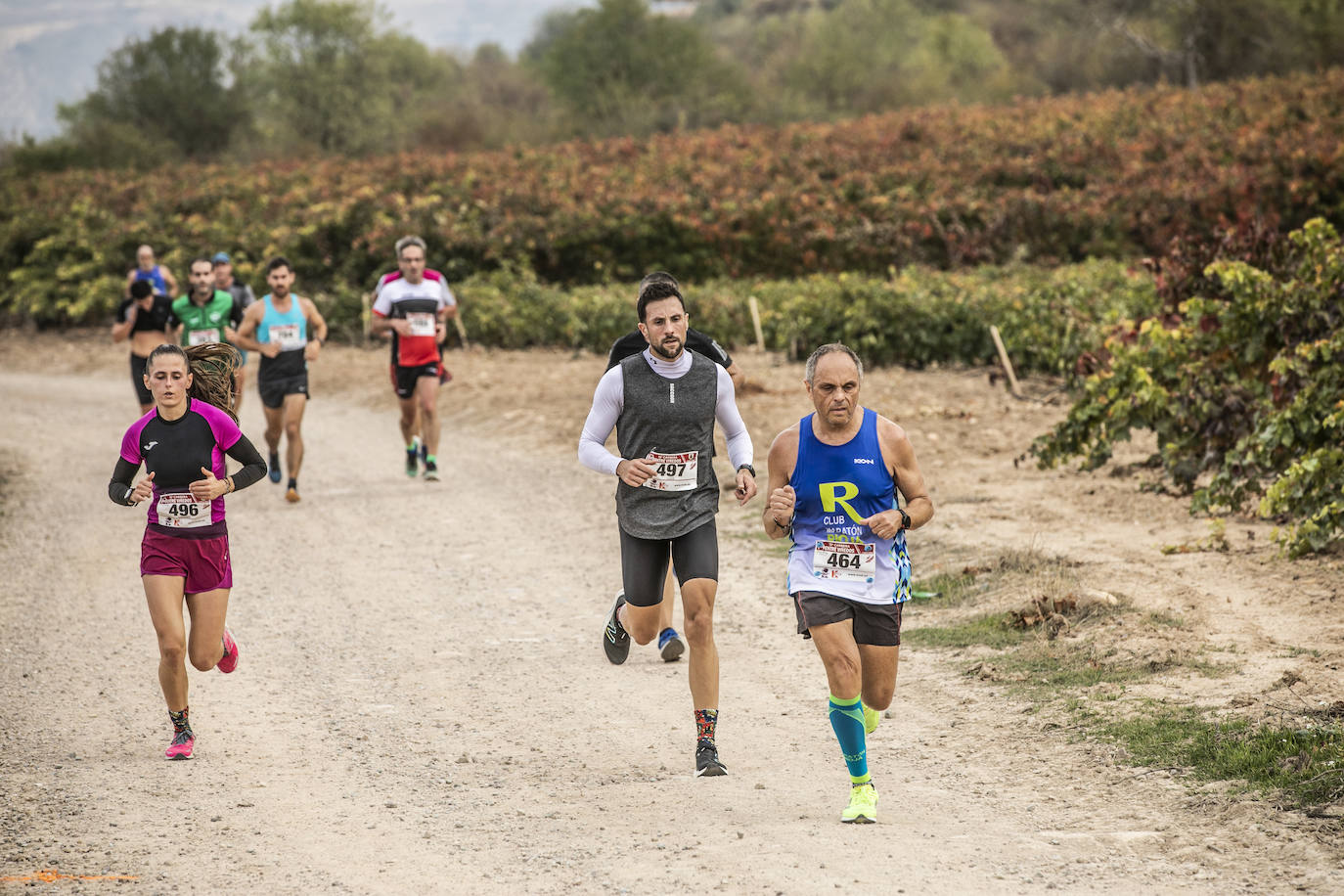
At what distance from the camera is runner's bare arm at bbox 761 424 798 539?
5074 millimetres

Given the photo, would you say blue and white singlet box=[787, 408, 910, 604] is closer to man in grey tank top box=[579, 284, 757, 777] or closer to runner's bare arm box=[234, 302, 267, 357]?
man in grey tank top box=[579, 284, 757, 777]

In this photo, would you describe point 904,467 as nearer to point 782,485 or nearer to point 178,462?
point 782,485

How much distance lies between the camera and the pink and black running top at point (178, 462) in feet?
20.2

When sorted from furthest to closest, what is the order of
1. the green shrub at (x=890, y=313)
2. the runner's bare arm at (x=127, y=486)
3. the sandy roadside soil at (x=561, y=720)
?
the green shrub at (x=890, y=313)
the runner's bare arm at (x=127, y=486)
the sandy roadside soil at (x=561, y=720)

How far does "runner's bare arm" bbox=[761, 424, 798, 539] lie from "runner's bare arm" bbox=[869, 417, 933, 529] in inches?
13.3

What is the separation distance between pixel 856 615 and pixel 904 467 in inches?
23.6

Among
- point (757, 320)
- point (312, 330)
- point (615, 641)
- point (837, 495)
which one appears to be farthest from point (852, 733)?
point (757, 320)

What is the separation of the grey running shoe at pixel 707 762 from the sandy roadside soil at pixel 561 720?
13 cm

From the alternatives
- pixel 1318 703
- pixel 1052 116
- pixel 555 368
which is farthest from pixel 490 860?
pixel 1052 116

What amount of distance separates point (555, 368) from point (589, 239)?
744cm

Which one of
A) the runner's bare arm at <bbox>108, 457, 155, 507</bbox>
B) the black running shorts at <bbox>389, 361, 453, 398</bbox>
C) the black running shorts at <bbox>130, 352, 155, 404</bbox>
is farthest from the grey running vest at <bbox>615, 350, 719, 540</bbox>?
the black running shorts at <bbox>130, 352, 155, 404</bbox>

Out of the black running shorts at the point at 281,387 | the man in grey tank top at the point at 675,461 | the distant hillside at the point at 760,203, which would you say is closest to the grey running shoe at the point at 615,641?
the man in grey tank top at the point at 675,461

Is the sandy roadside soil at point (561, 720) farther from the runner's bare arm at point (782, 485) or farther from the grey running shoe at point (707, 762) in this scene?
the runner's bare arm at point (782, 485)

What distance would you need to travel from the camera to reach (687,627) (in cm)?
575
